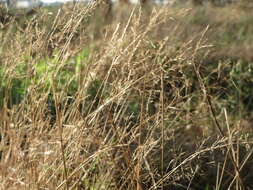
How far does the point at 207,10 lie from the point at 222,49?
3.48 m

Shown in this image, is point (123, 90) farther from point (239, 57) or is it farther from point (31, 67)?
point (239, 57)

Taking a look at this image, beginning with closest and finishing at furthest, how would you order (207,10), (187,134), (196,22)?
(187,134)
(196,22)
(207,10)

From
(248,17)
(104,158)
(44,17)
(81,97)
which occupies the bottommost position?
(248,17)

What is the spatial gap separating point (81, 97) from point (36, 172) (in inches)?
14.2

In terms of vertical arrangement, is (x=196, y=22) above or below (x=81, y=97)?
below

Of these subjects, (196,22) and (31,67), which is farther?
(196,22)

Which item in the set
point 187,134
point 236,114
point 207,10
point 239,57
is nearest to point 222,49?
point 239,57

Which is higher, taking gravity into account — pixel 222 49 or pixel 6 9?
pixel 6 9

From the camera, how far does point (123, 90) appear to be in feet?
6.05

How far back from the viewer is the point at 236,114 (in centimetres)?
459

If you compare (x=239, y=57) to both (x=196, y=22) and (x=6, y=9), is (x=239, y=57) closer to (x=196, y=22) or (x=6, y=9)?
(x=196, y=22)

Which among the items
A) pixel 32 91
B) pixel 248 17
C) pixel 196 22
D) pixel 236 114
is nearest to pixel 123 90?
pixel 32 91

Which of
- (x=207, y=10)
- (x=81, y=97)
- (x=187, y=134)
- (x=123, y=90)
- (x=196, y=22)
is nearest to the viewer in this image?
(x=123, y=90)

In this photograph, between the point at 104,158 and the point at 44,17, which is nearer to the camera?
the point at 44,17
